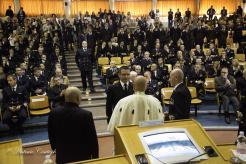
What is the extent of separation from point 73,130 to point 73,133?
35 millimetres

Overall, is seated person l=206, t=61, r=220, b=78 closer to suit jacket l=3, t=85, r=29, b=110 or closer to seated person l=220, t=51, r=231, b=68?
seated person l=220, t=51, r=231, b=68

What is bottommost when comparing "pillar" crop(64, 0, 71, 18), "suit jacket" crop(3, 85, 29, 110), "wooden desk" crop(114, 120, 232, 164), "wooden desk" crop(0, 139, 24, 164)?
"suit jacket" crop(3, 85, 29, 110)

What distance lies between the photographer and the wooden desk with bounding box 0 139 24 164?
2830mm

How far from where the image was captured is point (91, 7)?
20.0 m

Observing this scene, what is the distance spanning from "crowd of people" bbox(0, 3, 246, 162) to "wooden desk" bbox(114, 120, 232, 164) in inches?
44.4

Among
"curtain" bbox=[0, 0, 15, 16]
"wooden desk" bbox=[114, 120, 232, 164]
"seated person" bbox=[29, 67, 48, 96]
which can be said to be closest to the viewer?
"wooden desk" bbox=[114, 120, 232, 164]

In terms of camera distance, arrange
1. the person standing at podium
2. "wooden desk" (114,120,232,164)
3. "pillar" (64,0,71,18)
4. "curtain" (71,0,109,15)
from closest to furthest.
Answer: "wooden desk" (114,120,232,164) → the person standing at podium → "pillar" (64,0,71,18) → "curtain" (71,0,109,15)

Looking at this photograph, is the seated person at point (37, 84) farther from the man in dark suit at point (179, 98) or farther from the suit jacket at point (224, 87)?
the man in dark suit at point (179, 98)

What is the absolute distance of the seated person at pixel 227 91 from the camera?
7.43 meters

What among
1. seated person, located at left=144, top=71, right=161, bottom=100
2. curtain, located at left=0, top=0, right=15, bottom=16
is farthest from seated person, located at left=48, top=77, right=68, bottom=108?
curtain, located at left=0, top=0, right=15, bottom=16

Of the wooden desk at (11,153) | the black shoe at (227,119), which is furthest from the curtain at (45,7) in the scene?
the wooden desk at (11,153)

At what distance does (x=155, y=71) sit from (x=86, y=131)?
5956 millimetres

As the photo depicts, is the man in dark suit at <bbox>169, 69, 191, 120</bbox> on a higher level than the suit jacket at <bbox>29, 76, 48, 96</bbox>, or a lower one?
higher

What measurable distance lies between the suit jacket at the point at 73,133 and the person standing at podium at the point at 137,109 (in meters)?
0.41
